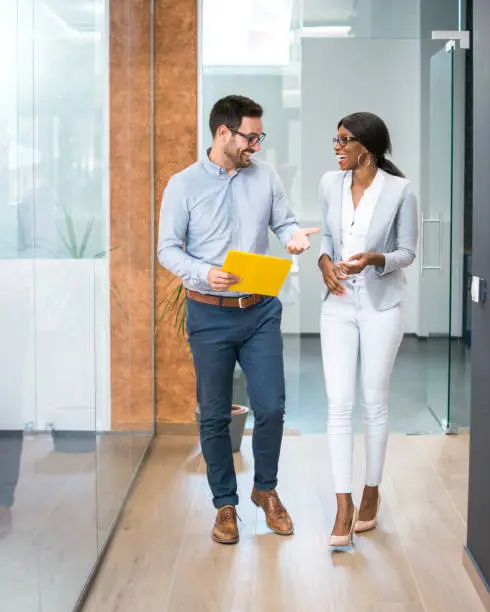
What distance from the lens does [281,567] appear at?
328 centimetres

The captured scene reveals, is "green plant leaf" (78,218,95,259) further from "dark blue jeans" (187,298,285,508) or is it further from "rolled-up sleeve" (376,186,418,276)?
"rolled-up sleeve" (376,186,418,276)

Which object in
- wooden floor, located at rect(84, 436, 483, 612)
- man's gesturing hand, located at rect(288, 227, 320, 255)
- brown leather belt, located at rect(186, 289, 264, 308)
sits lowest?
wooden floor, located at rect(84, 436, 483, 612)

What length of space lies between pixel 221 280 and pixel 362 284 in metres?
0.57

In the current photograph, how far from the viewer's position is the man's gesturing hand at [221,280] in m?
3.19

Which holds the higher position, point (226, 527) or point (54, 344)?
point (54, 344)

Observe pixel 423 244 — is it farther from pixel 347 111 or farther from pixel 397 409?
pixel 397 409

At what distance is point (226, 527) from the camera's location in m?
3.54

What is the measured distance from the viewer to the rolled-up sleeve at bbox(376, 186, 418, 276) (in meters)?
3.45

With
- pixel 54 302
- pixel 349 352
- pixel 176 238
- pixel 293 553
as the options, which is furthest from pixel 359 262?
pixel 54 302

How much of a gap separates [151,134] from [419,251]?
1.70 meters

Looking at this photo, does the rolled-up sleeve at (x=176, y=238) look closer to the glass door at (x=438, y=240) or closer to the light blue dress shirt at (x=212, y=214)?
the light blue dress shirt at (x=212, y=214)

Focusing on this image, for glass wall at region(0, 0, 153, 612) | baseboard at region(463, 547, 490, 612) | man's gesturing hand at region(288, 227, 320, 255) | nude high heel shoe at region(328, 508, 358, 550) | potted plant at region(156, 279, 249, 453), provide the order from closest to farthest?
glass wall at region(0, 0, 153, 612)
baseboard at region(463, 547, 490, 612)
man's gesturing hand at region(288, 227, 320, 255)
nude high heel shoe at region(328, 508, 358, 550)
potted plant at region(156, 279, 249, 453)

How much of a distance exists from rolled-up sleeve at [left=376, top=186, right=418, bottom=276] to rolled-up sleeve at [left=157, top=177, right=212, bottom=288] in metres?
0.69

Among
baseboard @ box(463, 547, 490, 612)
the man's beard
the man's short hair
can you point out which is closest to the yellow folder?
the man's beard
